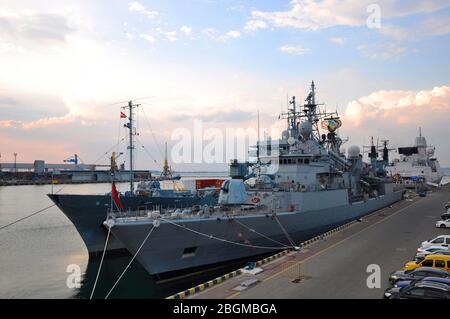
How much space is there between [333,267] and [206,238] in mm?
6553

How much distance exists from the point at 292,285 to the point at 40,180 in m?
147

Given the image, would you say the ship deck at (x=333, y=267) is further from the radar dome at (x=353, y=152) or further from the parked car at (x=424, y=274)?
the radar dome at (x=353, y=152)

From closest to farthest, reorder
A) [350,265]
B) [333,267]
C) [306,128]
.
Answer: [333,267], [350,265], [306,128]

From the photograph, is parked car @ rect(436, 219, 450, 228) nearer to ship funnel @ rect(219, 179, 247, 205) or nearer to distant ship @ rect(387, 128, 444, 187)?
ship funnel @ rect(219, 179, 247, 205)

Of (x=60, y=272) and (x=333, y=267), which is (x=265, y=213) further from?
(x=60, y=272)

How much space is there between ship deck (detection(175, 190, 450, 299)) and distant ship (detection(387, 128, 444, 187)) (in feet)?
231

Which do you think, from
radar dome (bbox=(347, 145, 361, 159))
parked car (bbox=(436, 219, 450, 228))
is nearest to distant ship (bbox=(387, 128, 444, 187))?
radar dome (bbox=(347, 145, 361, 159))

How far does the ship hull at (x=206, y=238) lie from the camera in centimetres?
1683

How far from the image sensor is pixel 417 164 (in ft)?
298

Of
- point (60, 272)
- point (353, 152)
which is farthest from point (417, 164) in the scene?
point (60, 272)

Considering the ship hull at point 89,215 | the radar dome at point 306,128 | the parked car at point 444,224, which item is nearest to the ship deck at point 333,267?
the parked car at point 444,224

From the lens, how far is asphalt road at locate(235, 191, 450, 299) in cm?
1208
